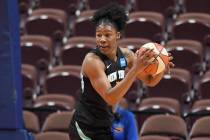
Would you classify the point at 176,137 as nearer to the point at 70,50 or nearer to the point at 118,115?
the point at 118,115

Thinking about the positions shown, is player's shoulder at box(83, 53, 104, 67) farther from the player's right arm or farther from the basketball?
the basketball

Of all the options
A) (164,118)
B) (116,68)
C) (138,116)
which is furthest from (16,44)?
(138,116)

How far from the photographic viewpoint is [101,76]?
4895 mm

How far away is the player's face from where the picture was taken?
16.1 feet

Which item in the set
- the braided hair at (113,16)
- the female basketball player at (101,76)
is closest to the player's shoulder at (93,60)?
the female basketball player at (101,76)

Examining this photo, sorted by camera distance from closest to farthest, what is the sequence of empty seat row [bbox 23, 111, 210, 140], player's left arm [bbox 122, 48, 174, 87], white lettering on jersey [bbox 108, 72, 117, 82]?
1. white lettering on jersey [bbox 108, 72, 117, 82]
2. player's left arm [bbox 122, 48, 174, 87]
3. empty seat row [bbox 23, 111, 210, 140]

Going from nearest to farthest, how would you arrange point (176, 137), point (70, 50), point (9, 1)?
point (9, 1), point (176, 137), point (70, 50)

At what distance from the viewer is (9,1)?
4918mm

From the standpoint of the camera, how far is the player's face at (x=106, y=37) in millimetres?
4914

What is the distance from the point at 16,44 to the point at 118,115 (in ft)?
2.80

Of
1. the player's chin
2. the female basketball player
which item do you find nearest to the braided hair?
the female basketball player

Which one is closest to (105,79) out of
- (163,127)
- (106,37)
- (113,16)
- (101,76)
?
(101,76)

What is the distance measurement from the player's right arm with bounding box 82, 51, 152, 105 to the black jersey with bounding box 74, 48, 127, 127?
0.23 feet

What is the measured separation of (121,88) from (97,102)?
0.36m
